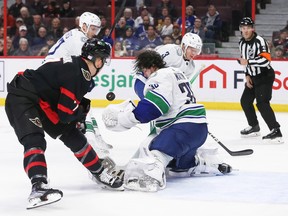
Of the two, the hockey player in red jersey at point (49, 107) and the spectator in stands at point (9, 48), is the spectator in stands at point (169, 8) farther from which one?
the hockey player in red jersey at point (49, 107)

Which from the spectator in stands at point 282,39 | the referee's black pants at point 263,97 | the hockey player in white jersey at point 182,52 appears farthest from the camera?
the spectator in stands at point 282,39

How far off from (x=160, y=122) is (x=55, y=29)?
6.53 meters

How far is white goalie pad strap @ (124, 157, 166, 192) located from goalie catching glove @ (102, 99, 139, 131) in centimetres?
25

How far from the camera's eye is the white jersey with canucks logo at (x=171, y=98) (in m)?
5.20

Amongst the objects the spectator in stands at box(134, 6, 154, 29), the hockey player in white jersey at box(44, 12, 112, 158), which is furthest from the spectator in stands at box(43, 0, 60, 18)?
the hockey player in white jersey at box(44, 12, 112, 158)

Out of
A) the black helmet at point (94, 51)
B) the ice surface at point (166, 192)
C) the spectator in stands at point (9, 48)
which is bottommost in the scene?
the ice surface at point (166, 192)

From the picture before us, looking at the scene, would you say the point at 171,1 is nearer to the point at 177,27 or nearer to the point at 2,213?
the point at 177,27

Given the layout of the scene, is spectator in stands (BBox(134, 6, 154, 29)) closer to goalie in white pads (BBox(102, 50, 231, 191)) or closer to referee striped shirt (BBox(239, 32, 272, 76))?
referee striped shirt (BBox(239, 32, 272, 76))

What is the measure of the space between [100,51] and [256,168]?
1.88 meters

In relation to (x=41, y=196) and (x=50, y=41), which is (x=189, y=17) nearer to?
(x=50, y=41)

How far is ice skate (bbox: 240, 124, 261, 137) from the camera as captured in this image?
326 inches

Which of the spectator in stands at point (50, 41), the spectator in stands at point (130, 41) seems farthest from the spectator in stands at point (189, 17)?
the spectator in stands at point (50, 41)

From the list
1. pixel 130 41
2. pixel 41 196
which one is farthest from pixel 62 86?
pixel 130 41

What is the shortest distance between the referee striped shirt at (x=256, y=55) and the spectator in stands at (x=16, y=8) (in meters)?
4.68
